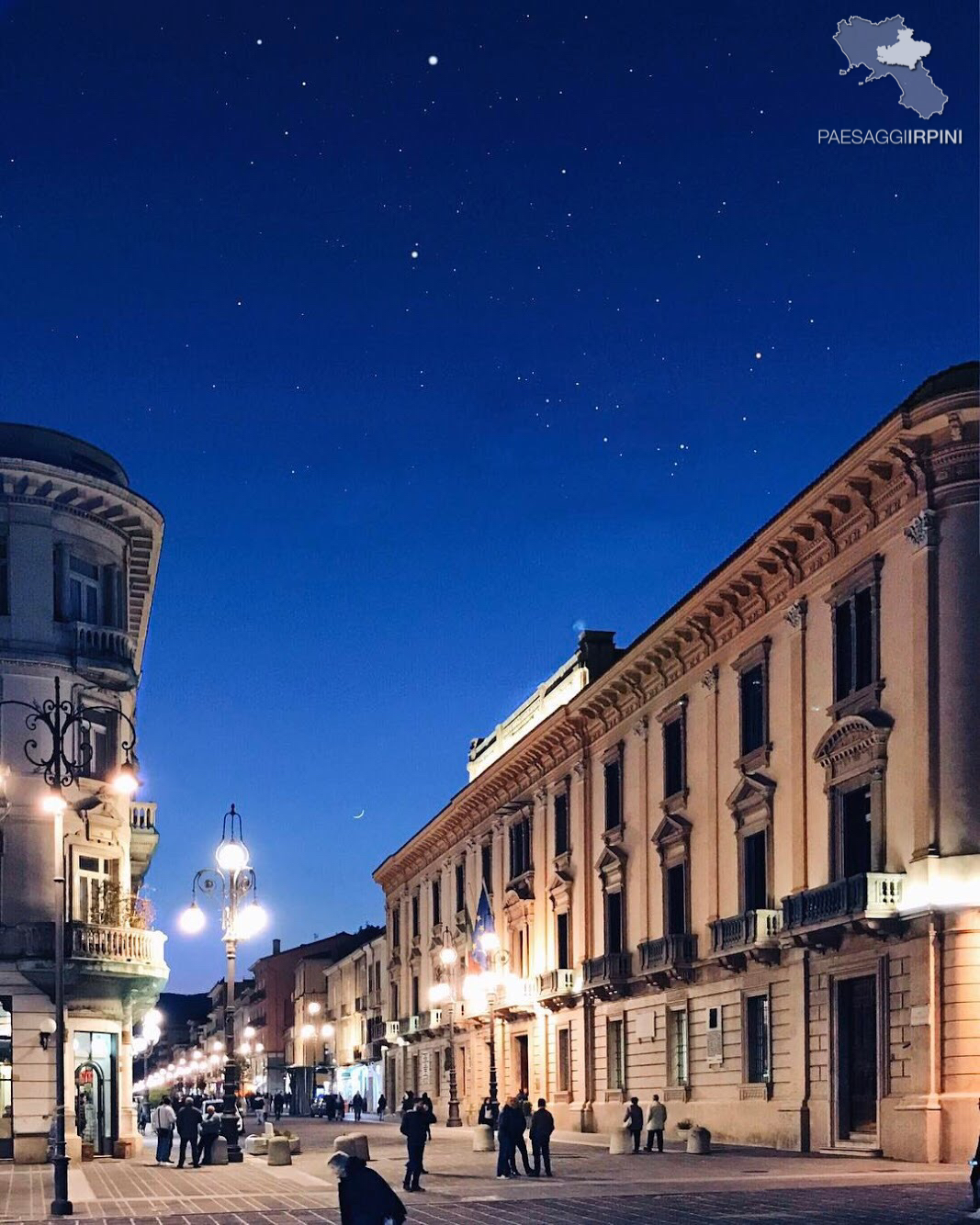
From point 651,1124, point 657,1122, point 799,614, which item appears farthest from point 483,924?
point 799,614

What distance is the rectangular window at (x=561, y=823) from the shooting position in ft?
174

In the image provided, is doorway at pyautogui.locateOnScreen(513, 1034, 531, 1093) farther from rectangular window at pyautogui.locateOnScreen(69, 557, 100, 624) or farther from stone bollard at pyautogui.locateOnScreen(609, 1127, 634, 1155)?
rectangular window at pyautogui.locateOnScreen(69, 557, 100, 624)

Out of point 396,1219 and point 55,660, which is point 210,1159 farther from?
point 396,1219

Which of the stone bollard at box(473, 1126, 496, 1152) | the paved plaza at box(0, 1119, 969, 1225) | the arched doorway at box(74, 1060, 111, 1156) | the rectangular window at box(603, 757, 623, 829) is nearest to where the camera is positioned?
the paved plaza at box(0, 1119, 969, 1225)

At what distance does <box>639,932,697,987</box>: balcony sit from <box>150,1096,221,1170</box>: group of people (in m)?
11.1

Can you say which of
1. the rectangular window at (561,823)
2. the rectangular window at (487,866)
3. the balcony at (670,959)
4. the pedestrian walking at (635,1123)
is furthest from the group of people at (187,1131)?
the rectangular window at (487,866)

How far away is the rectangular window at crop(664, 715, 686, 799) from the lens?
42594 mm

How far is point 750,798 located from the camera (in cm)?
3728

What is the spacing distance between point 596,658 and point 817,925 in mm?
23218

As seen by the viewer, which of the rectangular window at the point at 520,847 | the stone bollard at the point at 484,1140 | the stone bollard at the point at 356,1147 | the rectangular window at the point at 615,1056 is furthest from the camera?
the rectangular window at the point at 520,847

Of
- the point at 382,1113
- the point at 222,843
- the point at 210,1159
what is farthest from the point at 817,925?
the point at 382,1113

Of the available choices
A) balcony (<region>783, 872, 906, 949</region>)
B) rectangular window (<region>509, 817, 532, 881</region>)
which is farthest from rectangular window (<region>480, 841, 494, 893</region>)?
balcony (<region>783, 872, 906, 949</region>)

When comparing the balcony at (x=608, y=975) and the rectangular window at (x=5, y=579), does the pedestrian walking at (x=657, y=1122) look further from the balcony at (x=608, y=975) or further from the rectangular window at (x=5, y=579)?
the rectangular window at (x=5, y=579)

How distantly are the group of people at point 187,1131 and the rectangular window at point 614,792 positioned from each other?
1462 centimetres
